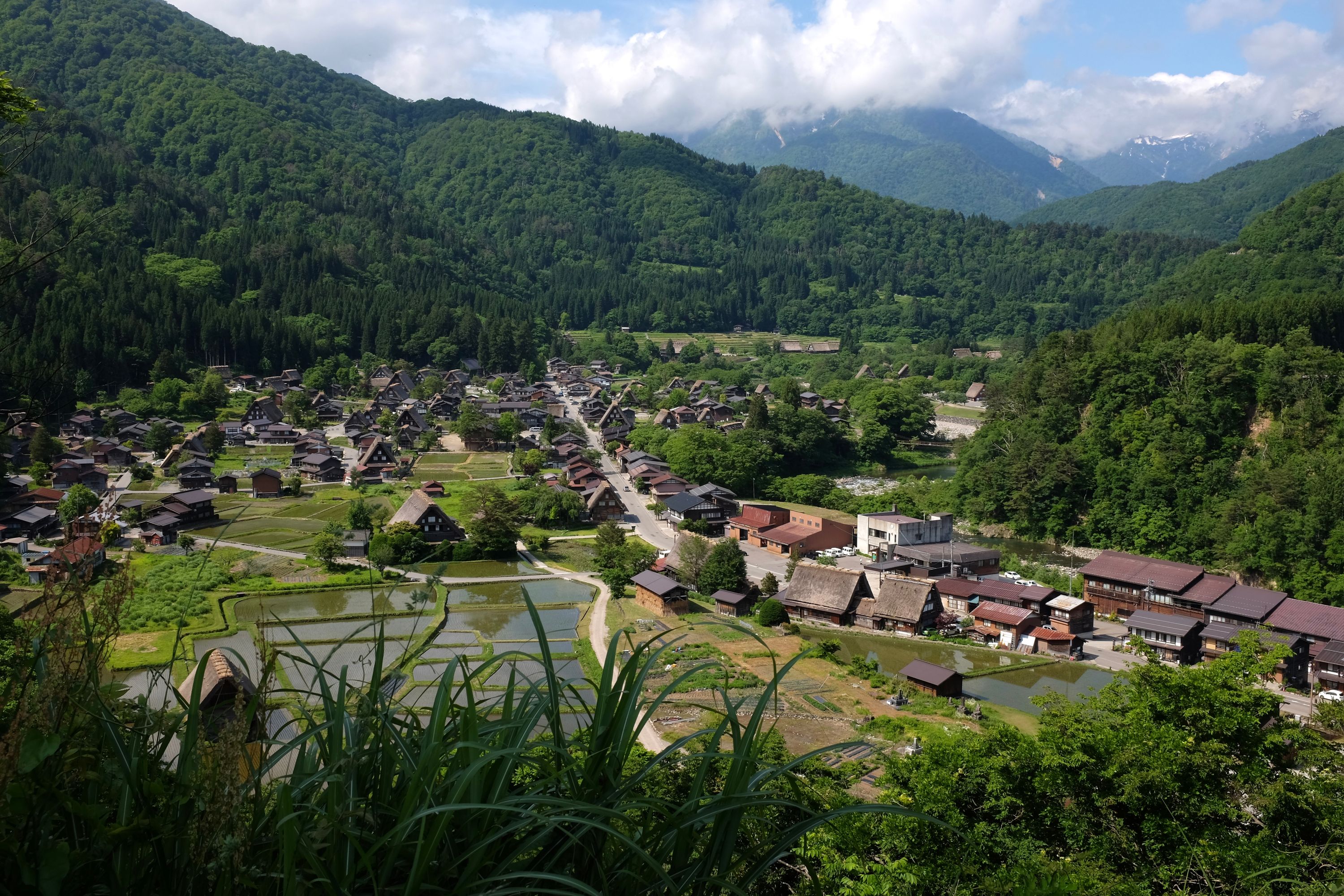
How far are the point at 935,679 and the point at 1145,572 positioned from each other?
26.0 ft

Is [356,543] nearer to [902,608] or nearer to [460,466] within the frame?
[460,466]

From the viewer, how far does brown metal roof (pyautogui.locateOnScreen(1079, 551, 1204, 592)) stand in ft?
61.9

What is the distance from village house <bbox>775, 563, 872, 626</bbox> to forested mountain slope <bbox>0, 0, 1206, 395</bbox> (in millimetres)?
25582

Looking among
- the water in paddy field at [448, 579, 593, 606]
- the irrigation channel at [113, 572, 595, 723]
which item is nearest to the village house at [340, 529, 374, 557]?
the irrigation channel at [113, 572, 595, 723]

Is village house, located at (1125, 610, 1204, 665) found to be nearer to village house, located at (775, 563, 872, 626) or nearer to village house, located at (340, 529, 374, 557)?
village house, located at (775, 563, 872, 626)

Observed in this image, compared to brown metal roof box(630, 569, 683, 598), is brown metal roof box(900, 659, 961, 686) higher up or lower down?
higher up

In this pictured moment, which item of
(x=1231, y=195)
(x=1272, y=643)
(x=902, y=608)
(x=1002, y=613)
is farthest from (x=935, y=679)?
(x=1231, y=195)

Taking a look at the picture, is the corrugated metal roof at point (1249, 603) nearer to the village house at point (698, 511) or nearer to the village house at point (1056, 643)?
the village house at point (1056, 643)

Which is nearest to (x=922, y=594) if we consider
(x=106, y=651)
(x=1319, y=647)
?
(x=1319, y=647)

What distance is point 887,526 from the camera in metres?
22.5

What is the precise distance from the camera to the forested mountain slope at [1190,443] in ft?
69.0

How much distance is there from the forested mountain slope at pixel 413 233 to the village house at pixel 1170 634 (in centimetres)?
3198

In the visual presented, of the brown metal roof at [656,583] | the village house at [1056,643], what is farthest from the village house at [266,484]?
the village house at [1056,643]

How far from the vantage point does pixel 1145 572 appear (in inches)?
758
